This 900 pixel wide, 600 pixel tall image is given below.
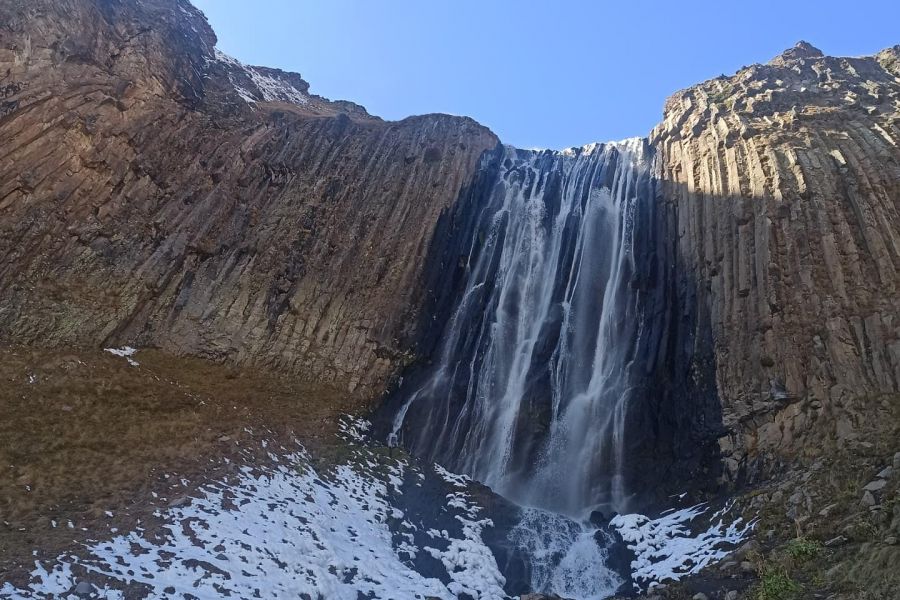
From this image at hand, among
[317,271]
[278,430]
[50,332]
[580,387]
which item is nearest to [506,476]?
[580,387]

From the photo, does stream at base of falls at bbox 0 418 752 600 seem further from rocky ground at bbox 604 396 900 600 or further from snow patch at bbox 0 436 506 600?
rocky ground at bbox 604 396 900 600

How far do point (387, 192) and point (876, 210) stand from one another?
735 inches

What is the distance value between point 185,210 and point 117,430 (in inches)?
464

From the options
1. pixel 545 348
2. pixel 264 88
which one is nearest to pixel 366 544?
pixel 545 348

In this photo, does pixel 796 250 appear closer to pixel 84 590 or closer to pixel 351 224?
pixel 351 224

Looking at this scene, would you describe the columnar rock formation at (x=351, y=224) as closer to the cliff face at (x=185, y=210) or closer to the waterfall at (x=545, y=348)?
the cliff face at (x=185, y=210)

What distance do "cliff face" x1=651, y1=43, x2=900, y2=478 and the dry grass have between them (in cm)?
1253

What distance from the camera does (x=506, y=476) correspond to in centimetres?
1966

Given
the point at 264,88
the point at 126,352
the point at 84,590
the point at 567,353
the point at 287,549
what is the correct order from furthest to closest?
the point at 264,88 → the point at 567,353 → the point at 126,352 → the point at 287,549 → the point at 84,590

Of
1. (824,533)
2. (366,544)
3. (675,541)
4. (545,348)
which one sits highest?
(545,348)

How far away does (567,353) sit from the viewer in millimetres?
22828

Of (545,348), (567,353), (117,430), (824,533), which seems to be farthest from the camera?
(545,348)

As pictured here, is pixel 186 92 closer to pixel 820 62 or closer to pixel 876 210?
pixel 876 210

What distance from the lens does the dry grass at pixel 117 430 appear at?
11752 mm
